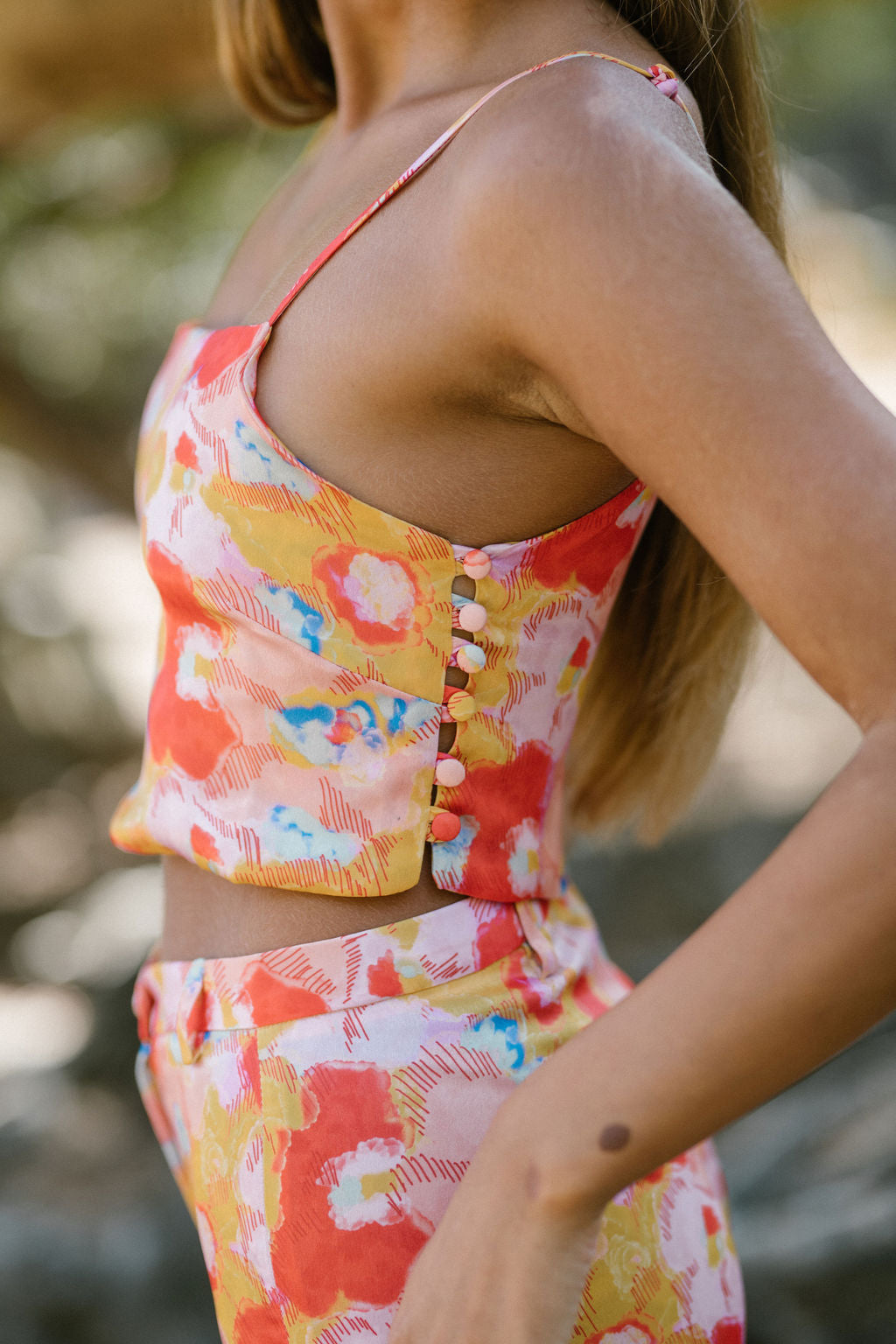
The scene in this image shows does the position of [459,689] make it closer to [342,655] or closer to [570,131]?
[342,655]

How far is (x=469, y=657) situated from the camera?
66 centimetres

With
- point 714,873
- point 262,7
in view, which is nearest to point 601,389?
point 262,7

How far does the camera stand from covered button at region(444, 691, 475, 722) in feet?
2.20

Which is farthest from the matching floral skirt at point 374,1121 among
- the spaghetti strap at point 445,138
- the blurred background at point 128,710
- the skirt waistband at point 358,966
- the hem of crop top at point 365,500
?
the blurred background at point 128,710

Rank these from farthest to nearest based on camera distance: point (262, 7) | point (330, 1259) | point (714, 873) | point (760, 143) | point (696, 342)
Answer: point (714, 873) < point (262, 7) < point (760, 143) < point (330, 1259) < point (696, 342)

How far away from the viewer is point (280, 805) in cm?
69

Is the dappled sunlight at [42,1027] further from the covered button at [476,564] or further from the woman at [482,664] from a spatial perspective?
the covered button at [476,564]

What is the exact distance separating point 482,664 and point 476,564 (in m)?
0.06

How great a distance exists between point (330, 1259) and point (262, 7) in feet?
3.40

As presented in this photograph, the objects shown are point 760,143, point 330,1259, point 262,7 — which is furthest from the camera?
point 262,7

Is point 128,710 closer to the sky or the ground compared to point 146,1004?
closer to the ground

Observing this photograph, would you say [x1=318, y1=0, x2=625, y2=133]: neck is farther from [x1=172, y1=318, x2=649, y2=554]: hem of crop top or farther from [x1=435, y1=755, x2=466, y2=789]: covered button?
[x1=435, y1=755, x2=466, y2=789]: covered button

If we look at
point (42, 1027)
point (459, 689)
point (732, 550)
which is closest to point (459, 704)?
point (459, 689)

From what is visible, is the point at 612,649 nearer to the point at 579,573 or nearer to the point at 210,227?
the point at 579,573
